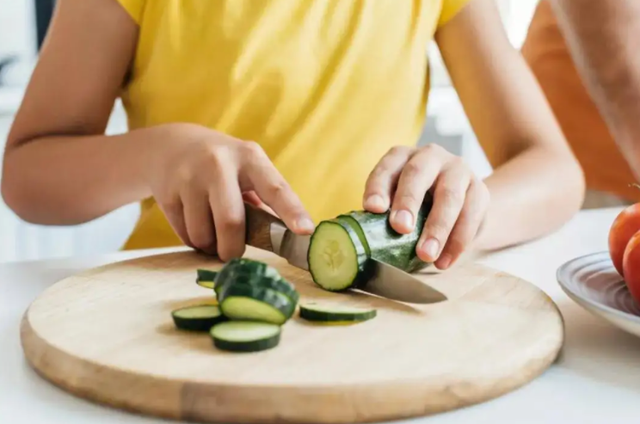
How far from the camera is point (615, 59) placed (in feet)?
3.65

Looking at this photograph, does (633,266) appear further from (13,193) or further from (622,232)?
(13,193)

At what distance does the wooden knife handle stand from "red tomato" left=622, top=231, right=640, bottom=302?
1.30 ft

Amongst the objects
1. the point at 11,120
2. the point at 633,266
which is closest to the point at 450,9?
the point at 633,266

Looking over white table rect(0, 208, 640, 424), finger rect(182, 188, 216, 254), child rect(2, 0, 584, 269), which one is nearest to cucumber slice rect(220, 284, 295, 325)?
white table rect(0, 208, 640, 424)

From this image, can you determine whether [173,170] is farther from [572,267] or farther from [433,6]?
[433,6]

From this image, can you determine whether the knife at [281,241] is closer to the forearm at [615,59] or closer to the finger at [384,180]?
the finger at [384,180]

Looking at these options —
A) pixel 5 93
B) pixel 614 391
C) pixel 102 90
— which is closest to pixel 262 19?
pixel 102 90

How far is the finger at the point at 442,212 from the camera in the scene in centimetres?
86

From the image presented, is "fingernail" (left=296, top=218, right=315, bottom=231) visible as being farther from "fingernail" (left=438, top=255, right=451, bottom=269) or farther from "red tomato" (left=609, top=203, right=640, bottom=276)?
"red tomato" (left=609, top=203, right=640, bottom=276)

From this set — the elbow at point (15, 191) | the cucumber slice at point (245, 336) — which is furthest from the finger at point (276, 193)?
the elbow at point (15, 191)

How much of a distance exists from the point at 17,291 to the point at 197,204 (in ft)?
0.82

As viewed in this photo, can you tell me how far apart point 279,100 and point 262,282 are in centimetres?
65

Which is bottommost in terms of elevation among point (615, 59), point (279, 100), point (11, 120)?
point (11, 120)

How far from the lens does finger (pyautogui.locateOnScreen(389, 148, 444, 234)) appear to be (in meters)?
0.85
